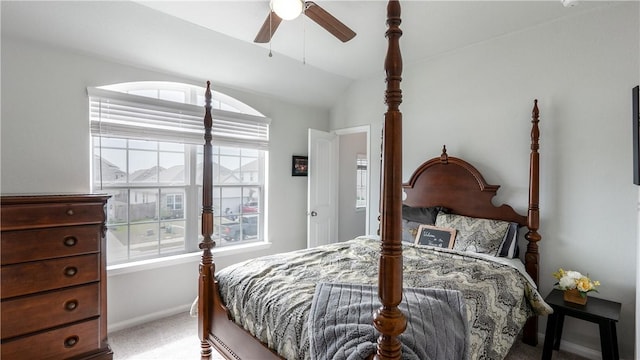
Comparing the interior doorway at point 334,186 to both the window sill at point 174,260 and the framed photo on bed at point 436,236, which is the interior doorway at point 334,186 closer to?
the window sill at point 174,260

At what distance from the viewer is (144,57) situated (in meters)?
2.78

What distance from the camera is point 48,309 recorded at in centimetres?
201

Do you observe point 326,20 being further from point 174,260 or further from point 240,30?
point 174,260

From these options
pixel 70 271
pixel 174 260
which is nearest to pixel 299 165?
pixel 174 260

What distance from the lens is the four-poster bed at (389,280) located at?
1012 millimetres

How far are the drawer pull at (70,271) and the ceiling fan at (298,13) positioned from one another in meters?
2.05

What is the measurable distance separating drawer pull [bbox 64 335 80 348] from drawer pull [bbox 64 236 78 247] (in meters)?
0.63

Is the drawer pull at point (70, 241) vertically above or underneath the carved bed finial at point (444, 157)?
underneath

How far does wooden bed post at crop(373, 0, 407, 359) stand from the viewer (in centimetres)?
100

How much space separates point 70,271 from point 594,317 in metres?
3.48

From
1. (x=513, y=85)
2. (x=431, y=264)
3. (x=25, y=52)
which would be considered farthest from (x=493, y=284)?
(x=25, y=52)

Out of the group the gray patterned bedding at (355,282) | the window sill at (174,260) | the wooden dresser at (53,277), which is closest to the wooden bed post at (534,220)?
the gray patterned bedding at (355,282)

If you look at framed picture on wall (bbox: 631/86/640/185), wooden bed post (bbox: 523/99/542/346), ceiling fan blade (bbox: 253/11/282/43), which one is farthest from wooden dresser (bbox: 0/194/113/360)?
framed picture on wall (bbox: 631/86/640/185)

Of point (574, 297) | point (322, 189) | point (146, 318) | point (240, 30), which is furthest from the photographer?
point (322, 189)
